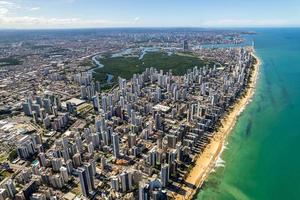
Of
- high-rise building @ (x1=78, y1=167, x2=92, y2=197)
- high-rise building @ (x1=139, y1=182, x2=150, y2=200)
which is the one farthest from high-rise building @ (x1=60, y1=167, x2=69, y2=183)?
high-rise building @ (x1=139, y1=182, x2=150, y2=200)

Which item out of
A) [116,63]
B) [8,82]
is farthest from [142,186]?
[116,63]

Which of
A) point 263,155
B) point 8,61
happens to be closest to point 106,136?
point 263,155

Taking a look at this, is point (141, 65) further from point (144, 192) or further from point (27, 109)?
point (144, 192)

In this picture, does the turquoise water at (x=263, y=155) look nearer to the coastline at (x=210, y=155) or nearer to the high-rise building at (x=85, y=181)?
the coastline at (x=210, y=155)

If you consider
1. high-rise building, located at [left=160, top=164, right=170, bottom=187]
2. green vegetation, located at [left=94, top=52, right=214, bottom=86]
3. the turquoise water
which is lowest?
the turquoise water

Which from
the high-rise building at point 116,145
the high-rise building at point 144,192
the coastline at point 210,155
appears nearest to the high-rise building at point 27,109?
the high-rise building at point 116,145

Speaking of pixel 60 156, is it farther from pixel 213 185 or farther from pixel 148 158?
pixel 213 185

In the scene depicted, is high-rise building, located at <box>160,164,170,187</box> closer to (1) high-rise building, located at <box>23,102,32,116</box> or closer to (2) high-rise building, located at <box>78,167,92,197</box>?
(2) high-rise building, located at <box>78,167,92,197</box>
